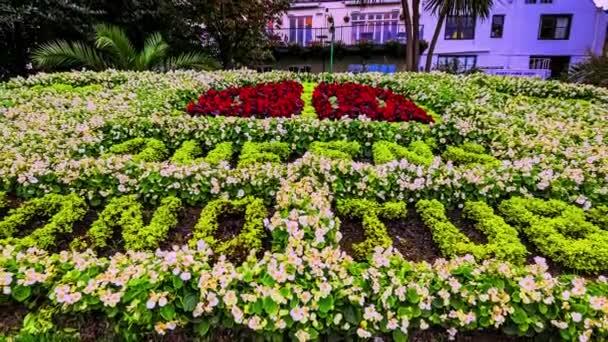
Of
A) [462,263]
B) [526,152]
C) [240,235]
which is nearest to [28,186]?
[240,235]

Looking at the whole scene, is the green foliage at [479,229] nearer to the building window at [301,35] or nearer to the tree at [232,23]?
the tree at [232,23]

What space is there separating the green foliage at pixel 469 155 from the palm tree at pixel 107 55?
688 centimetres

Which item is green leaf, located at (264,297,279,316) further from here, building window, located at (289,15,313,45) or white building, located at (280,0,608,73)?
white building, located at (280,0,608,73)

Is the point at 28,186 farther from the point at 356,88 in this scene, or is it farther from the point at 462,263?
the point at 356,88

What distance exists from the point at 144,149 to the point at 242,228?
1.73 metres

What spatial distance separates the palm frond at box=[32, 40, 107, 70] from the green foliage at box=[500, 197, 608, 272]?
842 centimetres

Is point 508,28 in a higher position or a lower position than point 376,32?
higher

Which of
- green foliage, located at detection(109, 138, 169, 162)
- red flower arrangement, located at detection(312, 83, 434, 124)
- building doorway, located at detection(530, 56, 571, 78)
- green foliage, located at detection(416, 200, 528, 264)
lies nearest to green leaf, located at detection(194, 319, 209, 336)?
green foliage, located at detection(416, 200, 528, 264)

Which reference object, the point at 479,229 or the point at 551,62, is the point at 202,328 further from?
the point at 551,62

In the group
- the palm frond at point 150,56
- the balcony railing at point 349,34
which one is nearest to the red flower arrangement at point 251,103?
the palm frond at point 150,56

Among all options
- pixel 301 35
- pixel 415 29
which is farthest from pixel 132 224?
pixel 301 35

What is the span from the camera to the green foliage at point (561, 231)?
221 cm

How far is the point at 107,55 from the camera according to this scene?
8453 mm

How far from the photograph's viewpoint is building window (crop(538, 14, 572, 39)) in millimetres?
21875
